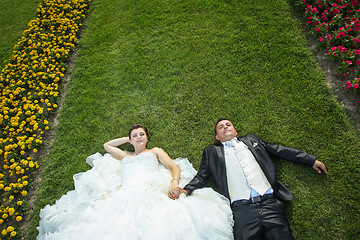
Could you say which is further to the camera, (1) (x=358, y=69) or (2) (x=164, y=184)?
(1) (x=358, y=69)

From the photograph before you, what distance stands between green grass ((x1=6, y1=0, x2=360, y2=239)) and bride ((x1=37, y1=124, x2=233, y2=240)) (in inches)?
34.3

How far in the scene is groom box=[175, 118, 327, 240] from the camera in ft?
13.1

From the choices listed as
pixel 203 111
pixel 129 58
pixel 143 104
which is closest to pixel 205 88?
pixel 203 111

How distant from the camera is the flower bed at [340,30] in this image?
5498 mm

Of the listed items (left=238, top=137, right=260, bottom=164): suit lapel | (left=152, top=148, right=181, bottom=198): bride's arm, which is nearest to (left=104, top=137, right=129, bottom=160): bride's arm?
(left=152, top=148, right=181, bottom=198): bride's arm

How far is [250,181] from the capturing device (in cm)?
421

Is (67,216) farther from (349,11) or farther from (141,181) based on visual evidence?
(349,11)

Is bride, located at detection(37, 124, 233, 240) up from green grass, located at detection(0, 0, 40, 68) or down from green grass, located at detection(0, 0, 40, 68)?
down

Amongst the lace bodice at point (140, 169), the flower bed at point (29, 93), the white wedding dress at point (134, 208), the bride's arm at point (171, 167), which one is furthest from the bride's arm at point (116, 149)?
the flower bed at point (29, 93)

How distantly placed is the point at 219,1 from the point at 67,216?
24.5ft

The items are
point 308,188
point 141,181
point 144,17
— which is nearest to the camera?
point 141,181

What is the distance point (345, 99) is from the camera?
5516mm

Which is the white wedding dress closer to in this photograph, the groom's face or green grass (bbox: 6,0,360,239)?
the groom's face

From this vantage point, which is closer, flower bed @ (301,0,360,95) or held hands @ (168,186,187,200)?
held hands @ (168,186,187,200)
